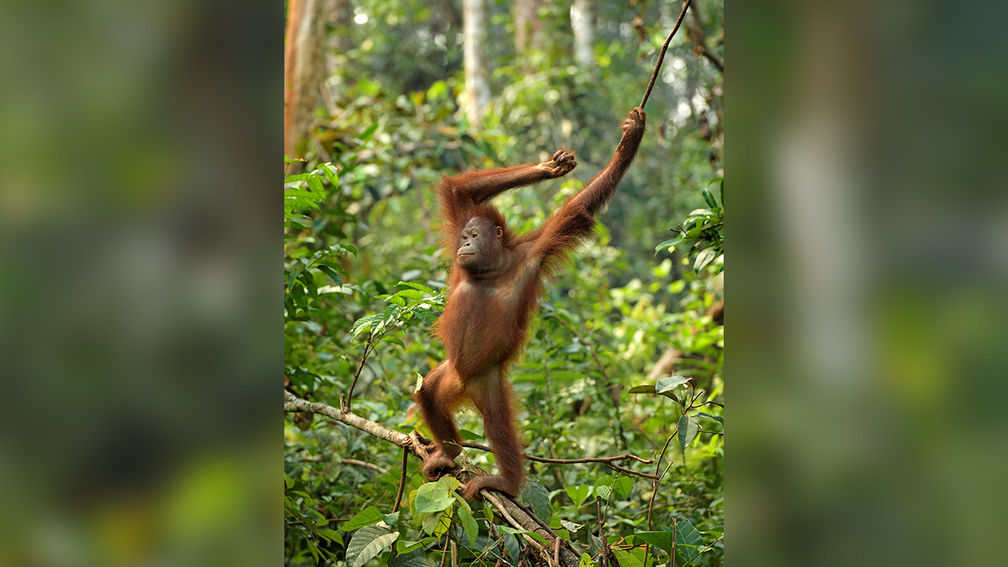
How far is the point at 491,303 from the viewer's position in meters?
3.21

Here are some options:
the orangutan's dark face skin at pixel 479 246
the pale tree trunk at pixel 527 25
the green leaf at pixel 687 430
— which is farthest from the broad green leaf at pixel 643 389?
the pale tree trunk at pixel 527 25

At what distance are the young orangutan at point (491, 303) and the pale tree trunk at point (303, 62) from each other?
2434 millimetres

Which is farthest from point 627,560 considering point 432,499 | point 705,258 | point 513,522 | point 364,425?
point 705,258

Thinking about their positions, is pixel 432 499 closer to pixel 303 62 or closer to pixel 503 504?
pixel 503 504

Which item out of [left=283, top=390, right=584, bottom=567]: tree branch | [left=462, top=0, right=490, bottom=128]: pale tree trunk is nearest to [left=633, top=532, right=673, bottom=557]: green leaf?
[left=283, top=390, right=584, bottom=567]: tree branch

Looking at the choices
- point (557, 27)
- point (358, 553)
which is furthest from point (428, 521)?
point (557, 27)

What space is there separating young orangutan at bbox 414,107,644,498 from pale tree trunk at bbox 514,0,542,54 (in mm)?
5866

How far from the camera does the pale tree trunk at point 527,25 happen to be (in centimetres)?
876

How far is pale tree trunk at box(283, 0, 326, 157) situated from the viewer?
5.35m

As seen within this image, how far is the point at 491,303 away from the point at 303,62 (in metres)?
3.23

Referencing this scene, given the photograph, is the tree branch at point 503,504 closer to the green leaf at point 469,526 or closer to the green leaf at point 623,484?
the green leaf at point 469,526
